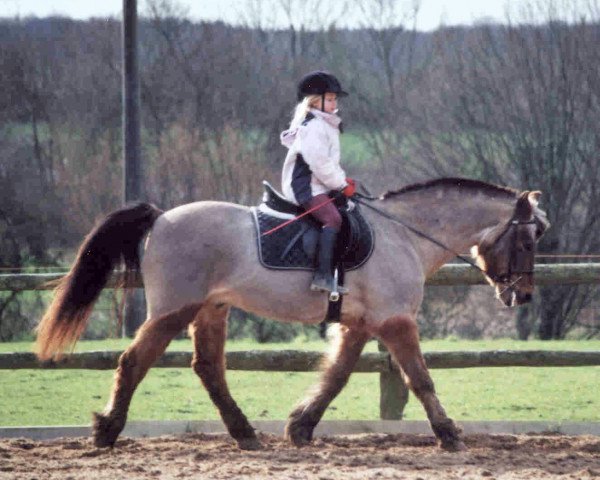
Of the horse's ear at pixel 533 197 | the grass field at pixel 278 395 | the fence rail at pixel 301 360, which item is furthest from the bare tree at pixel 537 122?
the horse's ear at pixel 533 197

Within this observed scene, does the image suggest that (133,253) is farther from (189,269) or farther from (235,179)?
(235,179)

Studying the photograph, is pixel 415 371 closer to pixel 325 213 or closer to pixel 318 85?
pixel 325 213

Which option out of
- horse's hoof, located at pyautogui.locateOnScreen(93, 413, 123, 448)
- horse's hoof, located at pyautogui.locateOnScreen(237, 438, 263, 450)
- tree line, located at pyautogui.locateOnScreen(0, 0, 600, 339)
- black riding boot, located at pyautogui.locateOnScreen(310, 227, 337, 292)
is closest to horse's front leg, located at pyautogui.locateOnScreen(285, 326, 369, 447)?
horse's hoof, located at pyautogui.locateOnScreen(237, 438, 263, 450)

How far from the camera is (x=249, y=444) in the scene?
7.31 meters

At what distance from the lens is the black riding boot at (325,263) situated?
7.12 meters

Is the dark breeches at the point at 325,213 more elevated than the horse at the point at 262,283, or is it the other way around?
the dark breeches at the point at 325,213

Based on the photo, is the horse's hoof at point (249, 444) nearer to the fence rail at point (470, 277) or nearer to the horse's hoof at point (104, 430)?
the horse's hoof at point (104, 430)

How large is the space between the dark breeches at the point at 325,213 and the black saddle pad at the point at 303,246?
6cm

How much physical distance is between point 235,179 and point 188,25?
6.63 m

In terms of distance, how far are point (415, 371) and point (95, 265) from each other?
2.11 meters

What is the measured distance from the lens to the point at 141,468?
643cm

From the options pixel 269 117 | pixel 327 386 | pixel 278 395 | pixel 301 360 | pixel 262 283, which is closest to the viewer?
pixel 262 283

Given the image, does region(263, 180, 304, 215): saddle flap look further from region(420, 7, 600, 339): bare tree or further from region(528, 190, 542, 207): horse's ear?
region(420, 7, 600, 339): bare tree

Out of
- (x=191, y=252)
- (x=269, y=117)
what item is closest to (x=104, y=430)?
(x=191, y=252)
